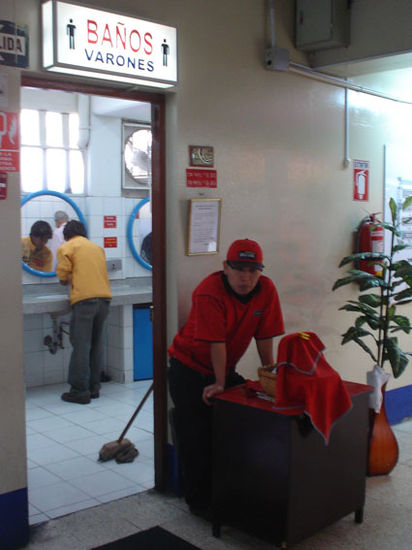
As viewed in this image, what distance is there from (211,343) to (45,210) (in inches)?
140

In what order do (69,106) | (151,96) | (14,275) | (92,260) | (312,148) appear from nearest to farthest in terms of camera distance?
(14,275) → (151,96) → (312,148) → (92,260) → (69,106)

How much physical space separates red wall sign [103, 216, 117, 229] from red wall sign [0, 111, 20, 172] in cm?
348

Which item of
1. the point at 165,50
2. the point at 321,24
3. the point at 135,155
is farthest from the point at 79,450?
the point at 321,24

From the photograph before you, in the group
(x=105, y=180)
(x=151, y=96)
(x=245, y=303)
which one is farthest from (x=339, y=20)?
(x=105, y=180)

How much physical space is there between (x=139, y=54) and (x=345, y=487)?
2.51 meters

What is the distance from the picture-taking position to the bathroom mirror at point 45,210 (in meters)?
6.25

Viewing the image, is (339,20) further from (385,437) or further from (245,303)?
(385,437)

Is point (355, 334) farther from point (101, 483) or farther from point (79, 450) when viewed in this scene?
point (79, 450)

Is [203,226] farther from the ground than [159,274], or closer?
Result: farther from the ground

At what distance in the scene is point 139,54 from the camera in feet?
11.5

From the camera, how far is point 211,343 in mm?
3344

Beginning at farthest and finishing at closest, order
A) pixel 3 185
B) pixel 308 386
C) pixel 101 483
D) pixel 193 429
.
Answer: pixel 101 483
pixel 193 429
pixel 3 185
pixel 308 386

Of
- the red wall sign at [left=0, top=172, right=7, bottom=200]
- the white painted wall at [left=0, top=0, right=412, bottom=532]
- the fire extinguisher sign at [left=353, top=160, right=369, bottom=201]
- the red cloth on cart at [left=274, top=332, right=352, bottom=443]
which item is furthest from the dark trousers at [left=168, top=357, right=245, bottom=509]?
the fire extinguisher sign at [left=353, top=160, right=369, bottom=201]

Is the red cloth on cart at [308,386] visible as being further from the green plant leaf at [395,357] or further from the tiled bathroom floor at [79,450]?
the tiled bathroom floor at [79,450]
